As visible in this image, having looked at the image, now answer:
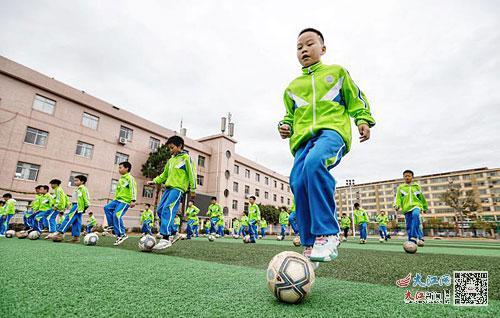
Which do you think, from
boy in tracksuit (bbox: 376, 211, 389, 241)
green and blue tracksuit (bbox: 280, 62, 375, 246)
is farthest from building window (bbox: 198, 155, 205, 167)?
green and blue tracksuit (bbox: 280, 62, 375, 246)

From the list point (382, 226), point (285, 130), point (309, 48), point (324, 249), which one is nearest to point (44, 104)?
point (285, 130)

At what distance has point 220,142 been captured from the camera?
37562 millimetres

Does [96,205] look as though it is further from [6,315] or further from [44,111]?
[6,315]

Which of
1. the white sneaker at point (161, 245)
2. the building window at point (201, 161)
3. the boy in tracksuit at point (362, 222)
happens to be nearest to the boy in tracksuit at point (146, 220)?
the white sneaker at point (161, 245)

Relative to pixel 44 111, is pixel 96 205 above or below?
below

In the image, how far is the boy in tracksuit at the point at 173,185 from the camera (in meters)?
5.38

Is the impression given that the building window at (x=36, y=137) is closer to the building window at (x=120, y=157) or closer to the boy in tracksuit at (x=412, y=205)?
the building window at (x=120, y=157)

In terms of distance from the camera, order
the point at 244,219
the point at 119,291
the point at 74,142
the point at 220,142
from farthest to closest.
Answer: the point at 220,142
the point at 74,142
the point at 244,219
the point at 119,291

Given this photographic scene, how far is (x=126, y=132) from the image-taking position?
1085 inches

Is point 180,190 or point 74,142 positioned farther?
point 74,142

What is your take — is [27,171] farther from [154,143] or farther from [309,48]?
[309,48]

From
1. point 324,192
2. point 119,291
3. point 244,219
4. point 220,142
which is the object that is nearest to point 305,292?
point 324,192

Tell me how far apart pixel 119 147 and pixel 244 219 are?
648 inches

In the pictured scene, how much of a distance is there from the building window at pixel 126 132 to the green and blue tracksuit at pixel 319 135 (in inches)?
1098
